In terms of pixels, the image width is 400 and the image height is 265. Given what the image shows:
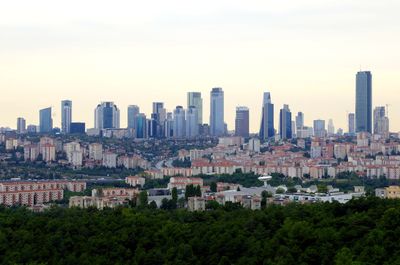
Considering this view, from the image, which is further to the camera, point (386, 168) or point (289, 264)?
point (386, 168)

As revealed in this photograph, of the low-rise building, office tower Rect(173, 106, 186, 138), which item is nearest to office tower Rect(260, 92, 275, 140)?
office tower Rect(173, 106, 186, 138)

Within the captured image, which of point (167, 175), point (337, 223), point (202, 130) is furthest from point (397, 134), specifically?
point (337, 223)

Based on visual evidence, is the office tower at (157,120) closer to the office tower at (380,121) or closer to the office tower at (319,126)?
the office tower at (319,126)

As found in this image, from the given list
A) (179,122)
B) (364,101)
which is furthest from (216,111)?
(364,101)

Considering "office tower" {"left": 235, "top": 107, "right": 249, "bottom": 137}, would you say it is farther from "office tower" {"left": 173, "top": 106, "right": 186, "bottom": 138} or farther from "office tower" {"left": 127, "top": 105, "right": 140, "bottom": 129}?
"office tower" {"left": 127, "top": 105, "right": 140, "bottom": 129}

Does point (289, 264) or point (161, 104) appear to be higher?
point (161, 104)

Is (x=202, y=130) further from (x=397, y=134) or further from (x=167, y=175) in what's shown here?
(x=167, y=175)
